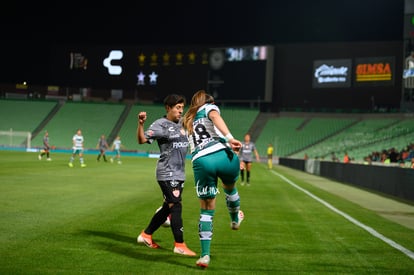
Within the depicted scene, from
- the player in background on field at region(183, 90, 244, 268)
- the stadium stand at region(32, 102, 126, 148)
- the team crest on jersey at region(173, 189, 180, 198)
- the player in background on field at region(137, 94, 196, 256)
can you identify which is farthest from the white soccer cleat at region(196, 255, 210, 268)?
the stadium stand at region(32, 102, 126, 148)

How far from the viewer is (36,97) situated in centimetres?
7212

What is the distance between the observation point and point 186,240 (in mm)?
8148

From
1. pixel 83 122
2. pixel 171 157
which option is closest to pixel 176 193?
pixel 171 157

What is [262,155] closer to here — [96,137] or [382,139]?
[382,139]

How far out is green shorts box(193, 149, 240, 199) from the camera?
6.32 metres

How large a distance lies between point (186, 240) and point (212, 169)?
225 cm

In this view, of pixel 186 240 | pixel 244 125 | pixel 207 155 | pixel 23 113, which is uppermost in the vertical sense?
pixel 23 113

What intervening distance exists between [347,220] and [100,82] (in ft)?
207

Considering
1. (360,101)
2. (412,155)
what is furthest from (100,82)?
(412,155)

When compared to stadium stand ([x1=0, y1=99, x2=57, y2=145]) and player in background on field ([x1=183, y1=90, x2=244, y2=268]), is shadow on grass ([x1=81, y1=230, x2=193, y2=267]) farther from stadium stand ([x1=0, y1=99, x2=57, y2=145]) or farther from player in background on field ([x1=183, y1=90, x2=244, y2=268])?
stadium stand ([x1=0, y1=99, x2=57, y2=145])

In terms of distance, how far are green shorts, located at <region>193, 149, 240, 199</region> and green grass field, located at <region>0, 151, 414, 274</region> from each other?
970 millimetres

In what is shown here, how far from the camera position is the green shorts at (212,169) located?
20.7 feet

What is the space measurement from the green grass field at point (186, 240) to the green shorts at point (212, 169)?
970mm

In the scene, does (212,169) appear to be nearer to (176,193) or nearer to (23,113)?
(176,193)
